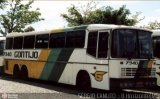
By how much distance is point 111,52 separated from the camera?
50.2 ft

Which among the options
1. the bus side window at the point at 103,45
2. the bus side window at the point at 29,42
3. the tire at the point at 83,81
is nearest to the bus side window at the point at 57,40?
the tire at the point at 83,81

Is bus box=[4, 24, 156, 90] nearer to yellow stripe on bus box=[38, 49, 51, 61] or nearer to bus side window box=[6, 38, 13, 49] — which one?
yellow stripe on bus box=[38, 49, 51, 61]

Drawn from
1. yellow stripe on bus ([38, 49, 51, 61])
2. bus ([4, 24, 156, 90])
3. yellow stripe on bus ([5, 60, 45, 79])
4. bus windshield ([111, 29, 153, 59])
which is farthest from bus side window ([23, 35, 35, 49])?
bus windshield ([111, 29, 153, 59])

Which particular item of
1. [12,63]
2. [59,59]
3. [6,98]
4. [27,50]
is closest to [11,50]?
[12,63]

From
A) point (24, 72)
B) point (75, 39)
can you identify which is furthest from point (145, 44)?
point (24, 72)

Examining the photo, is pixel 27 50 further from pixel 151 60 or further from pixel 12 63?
pixel 151 60

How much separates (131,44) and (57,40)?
5.06 metres

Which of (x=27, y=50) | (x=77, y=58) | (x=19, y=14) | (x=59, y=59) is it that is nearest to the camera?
(x=77, y=58)

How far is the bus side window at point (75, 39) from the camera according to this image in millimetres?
17484

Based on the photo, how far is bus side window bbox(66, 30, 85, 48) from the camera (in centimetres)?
1748

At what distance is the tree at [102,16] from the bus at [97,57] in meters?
28.2

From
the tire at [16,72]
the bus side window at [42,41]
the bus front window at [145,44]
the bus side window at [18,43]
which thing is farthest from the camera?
the tire at [16,72]

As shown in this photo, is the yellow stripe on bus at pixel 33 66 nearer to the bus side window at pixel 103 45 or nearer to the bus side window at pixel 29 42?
the bus side window at pixel 29 42

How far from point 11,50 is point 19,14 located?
3623 cm
